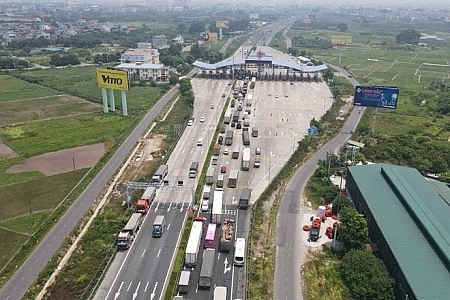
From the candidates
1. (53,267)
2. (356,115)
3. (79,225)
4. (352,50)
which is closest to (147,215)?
(79,225)

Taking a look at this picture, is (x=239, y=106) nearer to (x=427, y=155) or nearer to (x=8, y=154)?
(x=427, y=155)

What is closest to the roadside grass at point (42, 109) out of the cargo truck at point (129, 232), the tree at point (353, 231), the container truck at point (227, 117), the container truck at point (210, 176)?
the container truck at point (227, 117)

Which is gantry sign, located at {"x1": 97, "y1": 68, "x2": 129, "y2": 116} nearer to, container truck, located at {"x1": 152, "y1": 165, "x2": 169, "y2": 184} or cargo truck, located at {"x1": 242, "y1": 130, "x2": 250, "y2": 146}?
cargo truck, located at {"x1": 242, "y1": 130, "x2": 250, "y2": 146}

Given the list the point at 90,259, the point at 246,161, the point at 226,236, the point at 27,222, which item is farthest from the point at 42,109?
the point at 226,236

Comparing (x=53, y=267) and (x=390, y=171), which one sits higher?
(x=390, y=171)

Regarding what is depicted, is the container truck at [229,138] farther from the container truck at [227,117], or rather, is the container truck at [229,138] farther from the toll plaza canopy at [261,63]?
the toll plaza canopy at [261,63]

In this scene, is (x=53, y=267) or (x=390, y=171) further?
(x=390, y=171)

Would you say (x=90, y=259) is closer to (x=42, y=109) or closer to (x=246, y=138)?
(x=246, y=138)
